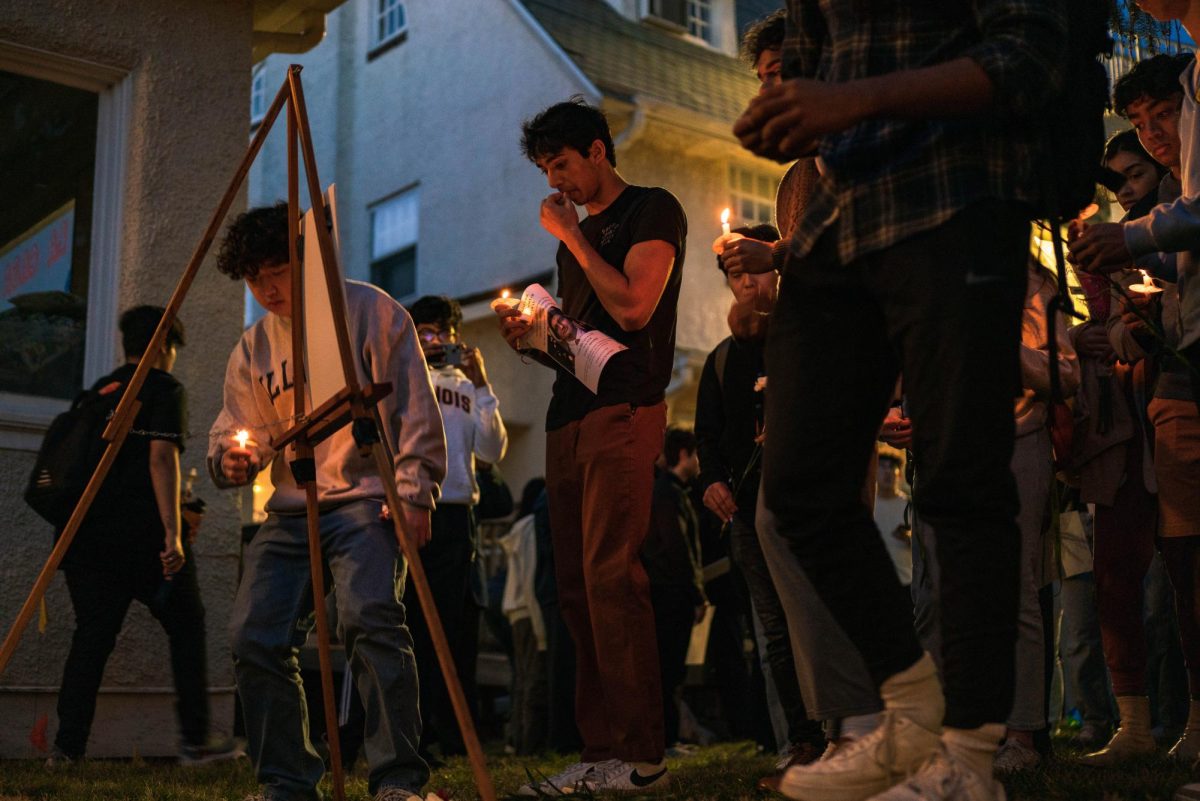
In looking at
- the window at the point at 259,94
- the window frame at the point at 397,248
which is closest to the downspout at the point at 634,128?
the window frame at the point at 397,248

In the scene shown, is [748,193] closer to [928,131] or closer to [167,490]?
[167,490]

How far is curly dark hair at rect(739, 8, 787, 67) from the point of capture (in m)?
4.64

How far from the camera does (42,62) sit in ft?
26.3

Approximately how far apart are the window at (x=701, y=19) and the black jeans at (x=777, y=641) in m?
15.1

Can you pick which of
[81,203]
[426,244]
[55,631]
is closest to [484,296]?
[426,244]

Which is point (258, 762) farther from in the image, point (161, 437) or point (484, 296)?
point (484, 296)

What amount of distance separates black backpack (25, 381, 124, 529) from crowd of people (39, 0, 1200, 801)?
0.76 ft

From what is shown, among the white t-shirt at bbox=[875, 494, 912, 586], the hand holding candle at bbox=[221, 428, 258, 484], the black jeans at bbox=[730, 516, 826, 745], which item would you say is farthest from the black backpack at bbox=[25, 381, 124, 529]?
the white t-shirt at bbox=[875, 494, 912, 586]

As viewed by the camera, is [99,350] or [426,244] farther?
[426,244]

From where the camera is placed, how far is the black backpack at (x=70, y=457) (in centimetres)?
665

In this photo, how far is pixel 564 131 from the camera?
489 cm

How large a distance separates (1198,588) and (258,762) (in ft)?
9.81

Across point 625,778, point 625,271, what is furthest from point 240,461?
point 625,778

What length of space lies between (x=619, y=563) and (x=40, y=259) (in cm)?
508
